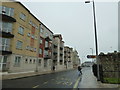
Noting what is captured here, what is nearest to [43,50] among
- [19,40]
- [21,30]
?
[21,30]

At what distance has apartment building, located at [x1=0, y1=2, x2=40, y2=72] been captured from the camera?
23.7 m

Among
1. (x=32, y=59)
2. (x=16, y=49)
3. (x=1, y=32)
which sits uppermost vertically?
(x=1, y=32)

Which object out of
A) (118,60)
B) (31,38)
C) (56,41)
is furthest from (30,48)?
(56,41)

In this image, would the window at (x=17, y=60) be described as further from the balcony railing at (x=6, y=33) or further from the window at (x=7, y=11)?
the window at (x=7, y=11)

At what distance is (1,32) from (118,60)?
1838cm

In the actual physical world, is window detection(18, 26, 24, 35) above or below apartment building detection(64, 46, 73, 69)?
above

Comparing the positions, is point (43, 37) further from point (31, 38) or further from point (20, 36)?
point (20, 36)

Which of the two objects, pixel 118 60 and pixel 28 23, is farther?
pixel 28 23

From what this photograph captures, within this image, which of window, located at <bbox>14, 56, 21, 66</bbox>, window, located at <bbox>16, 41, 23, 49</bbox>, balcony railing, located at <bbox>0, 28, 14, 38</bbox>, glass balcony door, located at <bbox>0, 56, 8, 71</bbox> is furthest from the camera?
window, located at <bbox>16, 41, 23, 49</bbox>

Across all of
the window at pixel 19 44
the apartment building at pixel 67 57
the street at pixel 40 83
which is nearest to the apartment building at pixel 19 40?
the window at pixel 19 44

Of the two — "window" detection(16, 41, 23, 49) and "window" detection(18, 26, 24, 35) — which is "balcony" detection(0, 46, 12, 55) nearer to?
"window" detection(16, 41, 23, 49)

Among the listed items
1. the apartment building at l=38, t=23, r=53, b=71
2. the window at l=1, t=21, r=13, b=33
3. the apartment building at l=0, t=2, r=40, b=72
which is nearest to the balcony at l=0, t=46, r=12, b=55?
the apartment building at l=0, t=2, r=40, b=72

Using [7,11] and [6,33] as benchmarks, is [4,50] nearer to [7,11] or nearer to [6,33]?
[6,33]

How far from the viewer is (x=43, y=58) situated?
40.4 m
